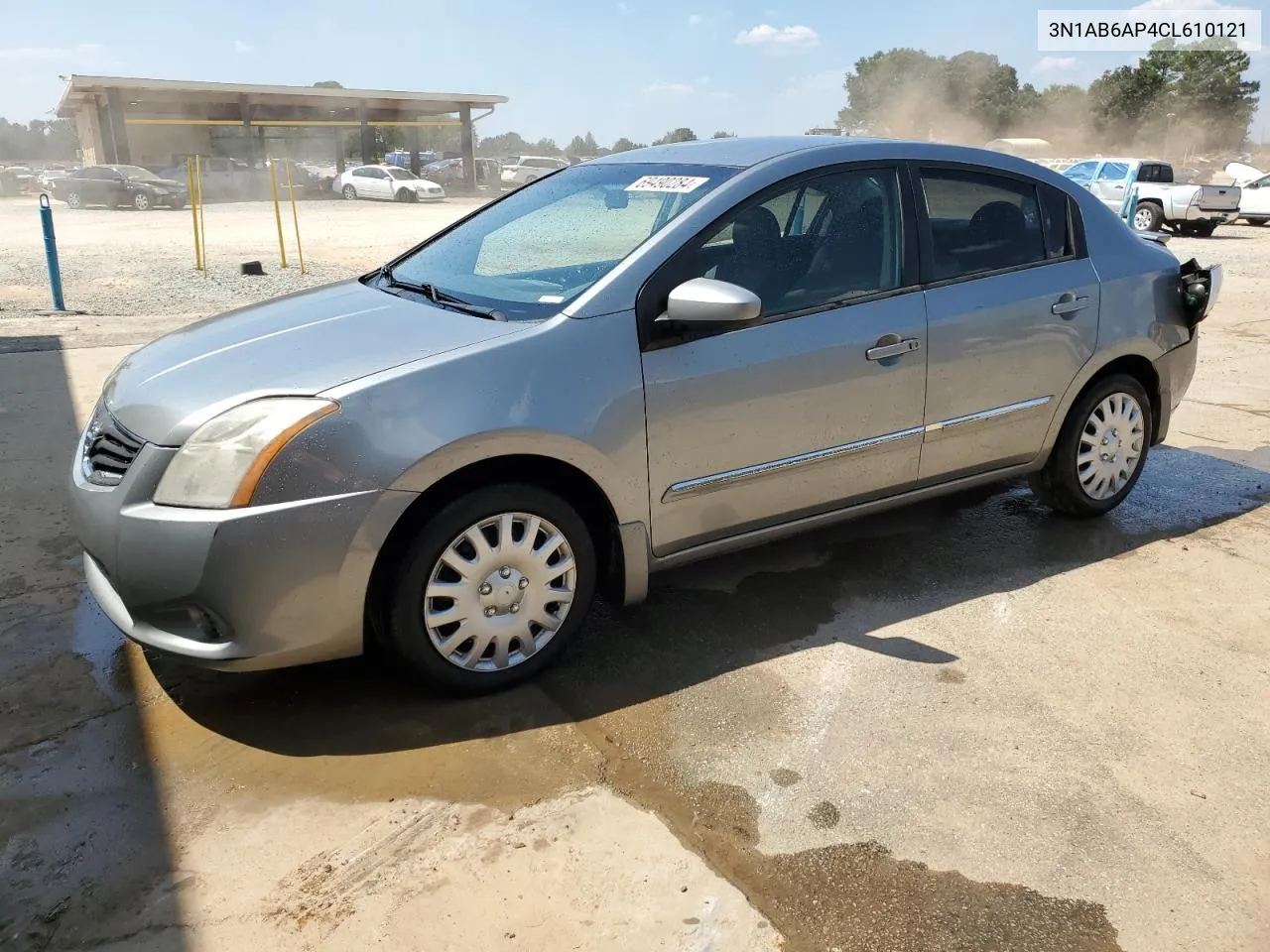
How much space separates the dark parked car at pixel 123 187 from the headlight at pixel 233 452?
31.9 m

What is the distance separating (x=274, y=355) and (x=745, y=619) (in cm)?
182

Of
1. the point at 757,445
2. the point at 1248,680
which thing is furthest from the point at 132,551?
the point at 1248,680

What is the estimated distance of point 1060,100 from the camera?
64.6 metres

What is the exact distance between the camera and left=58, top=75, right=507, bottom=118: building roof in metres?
34.7

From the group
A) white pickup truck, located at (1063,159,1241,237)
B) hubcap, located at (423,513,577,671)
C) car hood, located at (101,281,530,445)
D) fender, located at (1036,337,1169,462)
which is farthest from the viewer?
white pickup truck, located at (1063,159,1241,237)

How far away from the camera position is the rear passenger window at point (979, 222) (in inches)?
145

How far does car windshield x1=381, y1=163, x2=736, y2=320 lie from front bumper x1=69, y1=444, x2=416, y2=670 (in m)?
0.88

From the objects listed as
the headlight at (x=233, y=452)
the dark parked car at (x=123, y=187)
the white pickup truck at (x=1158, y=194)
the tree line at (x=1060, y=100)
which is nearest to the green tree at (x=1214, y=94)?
the tree line at (x=1060, y=100)

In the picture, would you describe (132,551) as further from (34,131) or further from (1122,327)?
(34,131)

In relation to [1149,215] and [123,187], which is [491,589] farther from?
[123,187]

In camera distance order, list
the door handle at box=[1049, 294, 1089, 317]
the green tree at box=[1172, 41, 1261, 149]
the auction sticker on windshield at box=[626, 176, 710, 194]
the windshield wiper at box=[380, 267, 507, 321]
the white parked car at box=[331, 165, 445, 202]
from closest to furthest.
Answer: the windshield wiper at box=[380, 267, 507, 321] → the auction sticker on windshield at box=[626, 176, 710, 194] → the door handle at box=[1049, 294, 1089, 317] → the white parked car at box=[331, 165, 445, 202] → the green tree at box=[1172, 41, 1261, 149]

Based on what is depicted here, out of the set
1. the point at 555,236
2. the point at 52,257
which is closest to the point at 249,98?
the point at 52,257

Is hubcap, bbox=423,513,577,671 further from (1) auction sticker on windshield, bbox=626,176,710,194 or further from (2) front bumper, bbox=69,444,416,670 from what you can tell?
(1) auction sticker on windshield, bbox=626,176,710,194

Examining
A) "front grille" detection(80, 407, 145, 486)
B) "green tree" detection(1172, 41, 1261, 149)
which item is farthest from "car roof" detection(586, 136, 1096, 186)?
"green tree" detection(1172, 41, 1261, 149)
